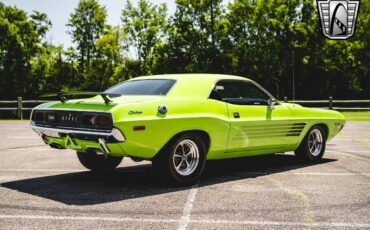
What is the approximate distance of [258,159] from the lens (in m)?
8.67

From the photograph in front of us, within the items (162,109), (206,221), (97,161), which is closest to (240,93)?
(162,109)

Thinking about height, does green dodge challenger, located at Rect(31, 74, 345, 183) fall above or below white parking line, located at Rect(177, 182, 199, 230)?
above

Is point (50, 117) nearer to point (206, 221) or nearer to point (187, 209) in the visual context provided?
point (187, 209)

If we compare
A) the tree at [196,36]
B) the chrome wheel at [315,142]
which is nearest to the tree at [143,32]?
the tree at [196,36]

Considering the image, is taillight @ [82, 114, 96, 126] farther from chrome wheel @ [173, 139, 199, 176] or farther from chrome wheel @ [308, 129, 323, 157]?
chrome wheel @ [308, 129, 323, 157]

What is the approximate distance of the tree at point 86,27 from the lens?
47094 millimetres

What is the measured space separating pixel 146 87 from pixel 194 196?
1790 mm

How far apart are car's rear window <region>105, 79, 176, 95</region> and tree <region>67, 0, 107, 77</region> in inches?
1626

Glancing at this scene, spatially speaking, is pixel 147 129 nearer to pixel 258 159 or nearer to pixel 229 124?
pixel 229 124

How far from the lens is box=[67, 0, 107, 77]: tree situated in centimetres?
4709

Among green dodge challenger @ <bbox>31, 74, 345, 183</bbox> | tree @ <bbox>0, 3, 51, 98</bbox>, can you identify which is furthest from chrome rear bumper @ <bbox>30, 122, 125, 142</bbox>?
tree @ <bbox>0, 3, 51, 98</bbox>

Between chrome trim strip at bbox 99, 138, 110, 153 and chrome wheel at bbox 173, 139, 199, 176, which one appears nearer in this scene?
chrome trim strip at bbox 99, 138, 110, 153

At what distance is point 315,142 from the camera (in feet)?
27.3

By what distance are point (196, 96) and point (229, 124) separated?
24.0 inches
